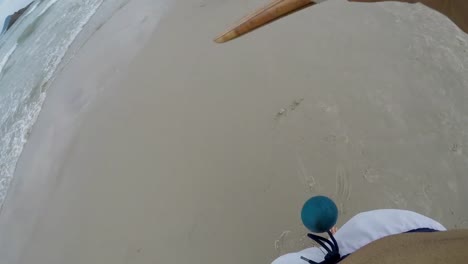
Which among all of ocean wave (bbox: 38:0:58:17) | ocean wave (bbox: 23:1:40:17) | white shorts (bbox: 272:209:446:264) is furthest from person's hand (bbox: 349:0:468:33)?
ocean wave (bbox: 23:1:40:17)

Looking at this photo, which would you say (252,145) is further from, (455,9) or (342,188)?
(455,9)

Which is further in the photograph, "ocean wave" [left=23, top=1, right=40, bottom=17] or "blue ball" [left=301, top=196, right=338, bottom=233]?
"ocean wave" [left=23, top=1, right=40, bottom=17]

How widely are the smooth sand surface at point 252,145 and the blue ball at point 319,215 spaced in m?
0.88

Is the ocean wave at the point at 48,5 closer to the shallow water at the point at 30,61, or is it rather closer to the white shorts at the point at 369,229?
the shallow water at the point at 30,61

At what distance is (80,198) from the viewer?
3.11 m

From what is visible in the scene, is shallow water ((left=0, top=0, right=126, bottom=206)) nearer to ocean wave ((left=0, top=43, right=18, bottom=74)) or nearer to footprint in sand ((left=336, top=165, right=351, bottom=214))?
ocean wave ((left=0, top=43, right=18, bottom=74))

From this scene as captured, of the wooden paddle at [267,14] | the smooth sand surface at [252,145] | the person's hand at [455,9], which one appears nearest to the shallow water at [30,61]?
the smooth sand surface at [252,145]

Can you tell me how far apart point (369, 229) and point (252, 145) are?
1729 millimetres

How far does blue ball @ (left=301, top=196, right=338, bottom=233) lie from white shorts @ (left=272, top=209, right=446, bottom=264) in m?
0.18

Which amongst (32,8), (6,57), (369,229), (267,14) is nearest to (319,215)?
(369,229)

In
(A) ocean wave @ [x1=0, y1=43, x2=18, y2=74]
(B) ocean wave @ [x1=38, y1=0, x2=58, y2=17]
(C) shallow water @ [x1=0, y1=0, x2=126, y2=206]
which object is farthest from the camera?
(B) ocean wave @ [x1=38, y1=0, x2=58, y2=17]

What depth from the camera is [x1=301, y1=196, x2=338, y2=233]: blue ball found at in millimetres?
1413

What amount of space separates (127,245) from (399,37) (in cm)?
244

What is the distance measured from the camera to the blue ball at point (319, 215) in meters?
1.41
